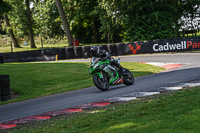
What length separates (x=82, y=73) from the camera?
18.2m

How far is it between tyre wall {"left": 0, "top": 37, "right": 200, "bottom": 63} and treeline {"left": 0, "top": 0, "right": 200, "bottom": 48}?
18.1ft

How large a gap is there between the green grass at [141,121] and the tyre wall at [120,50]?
19.3 metres

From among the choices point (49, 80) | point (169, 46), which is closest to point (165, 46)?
point (169, 46)

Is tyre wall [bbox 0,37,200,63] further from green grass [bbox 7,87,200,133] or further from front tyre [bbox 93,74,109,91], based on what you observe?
green grass [bbox 7,87,200,133]

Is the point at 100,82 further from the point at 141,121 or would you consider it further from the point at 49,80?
the point at 49,80

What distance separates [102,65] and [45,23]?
40.7 metres

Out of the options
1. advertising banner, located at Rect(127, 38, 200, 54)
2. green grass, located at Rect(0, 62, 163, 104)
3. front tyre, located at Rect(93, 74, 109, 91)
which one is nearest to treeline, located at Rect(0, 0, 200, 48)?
green grass, located at Rect(0, 62, 163, 104)

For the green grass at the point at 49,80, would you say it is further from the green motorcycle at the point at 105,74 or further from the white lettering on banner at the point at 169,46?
the white lettering on banner at the point at 169,46

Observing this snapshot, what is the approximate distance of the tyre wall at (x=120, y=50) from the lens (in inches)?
1033

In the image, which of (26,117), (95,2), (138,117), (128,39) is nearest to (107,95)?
(26,117)

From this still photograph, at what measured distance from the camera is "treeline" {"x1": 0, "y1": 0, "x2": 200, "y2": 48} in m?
34.3

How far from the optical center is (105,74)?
1109 centimetres

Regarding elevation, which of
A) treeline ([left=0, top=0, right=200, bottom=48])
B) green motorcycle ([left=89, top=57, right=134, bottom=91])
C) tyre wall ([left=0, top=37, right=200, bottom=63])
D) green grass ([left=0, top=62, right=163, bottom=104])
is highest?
treeline ([left=0, top=0, right=200, bottom=48])

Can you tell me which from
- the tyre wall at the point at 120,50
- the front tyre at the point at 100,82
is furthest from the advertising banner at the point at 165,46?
the front tyre at the point at 100,82
